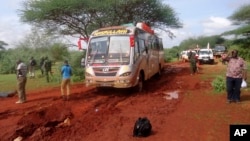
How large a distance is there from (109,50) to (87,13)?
32.6ft

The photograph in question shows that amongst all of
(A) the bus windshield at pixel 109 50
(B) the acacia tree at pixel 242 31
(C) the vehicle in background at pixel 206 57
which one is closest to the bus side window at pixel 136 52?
(A) the bus windshield at pixel 109 50

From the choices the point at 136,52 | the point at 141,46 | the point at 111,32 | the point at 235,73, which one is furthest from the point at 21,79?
the point at 235,73

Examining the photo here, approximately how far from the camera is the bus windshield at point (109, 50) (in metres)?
14.7

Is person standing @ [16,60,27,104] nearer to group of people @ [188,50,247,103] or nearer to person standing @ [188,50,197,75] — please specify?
group of people @ [188,50,247,103]

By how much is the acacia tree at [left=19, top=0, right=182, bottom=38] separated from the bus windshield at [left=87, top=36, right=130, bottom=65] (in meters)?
8.26

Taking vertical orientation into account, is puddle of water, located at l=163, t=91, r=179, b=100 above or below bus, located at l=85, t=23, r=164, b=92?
below

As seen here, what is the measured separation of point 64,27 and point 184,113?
1695cm

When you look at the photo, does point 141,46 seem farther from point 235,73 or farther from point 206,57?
point 206,57

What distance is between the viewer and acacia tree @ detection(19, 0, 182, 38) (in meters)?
23.1

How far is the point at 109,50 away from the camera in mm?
14977

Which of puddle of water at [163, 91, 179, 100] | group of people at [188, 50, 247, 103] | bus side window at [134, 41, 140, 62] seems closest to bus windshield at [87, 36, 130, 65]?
bus side window at [134, 41, 140, 62]

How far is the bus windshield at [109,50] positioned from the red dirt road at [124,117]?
1.46 meters

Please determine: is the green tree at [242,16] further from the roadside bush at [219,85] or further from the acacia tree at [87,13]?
the roadside bush at [219,85]

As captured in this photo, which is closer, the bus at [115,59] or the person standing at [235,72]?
the person standing at [235,72]
